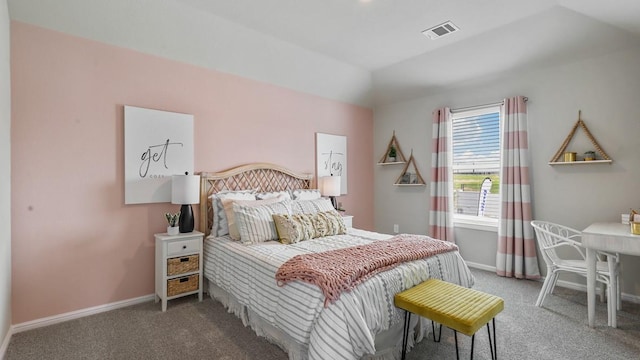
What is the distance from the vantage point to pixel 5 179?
2318 mm

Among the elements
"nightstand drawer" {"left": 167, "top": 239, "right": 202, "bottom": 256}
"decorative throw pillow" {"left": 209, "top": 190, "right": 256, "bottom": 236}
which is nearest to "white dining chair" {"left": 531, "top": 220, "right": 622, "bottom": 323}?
"decorative throw pillow" {"left": 209, "top": 190, "right": 256, "bottom": 236}

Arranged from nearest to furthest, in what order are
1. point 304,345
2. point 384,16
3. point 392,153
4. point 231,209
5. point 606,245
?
point 304,345
point 606,245
point 384,16
point 231,209
point 392,153

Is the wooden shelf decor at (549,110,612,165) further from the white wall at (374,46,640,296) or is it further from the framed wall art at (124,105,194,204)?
the framed wall art at (124,105,194,204)

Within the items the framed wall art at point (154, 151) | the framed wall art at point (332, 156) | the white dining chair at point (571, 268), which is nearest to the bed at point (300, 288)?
the framed wall art at point (154, 151)

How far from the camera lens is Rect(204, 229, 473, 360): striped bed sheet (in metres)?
1.74

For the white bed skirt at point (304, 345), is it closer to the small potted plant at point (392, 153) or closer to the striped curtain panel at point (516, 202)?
the striped curtain panel at point (516, 202)

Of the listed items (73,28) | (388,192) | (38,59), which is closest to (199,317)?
(38,59)

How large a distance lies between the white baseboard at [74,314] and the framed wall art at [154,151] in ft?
3.23

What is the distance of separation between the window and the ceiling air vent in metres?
1.36

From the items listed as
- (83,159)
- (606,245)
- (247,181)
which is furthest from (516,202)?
(83,159)

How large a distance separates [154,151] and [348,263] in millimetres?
2318

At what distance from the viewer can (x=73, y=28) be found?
2.73m

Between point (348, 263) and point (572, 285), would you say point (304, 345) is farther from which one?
point (572, 285)

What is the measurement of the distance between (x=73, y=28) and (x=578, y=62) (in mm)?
5098
